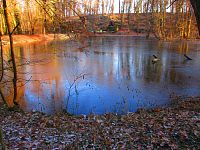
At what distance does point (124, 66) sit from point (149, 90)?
7.40 meters

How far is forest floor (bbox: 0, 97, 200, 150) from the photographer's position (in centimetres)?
539

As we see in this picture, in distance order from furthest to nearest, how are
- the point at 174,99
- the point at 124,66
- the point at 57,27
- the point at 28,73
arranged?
the point at 124,66 < the point at 28,73 < the point at 174,99 < the point at 57,27

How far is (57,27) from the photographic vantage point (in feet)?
22.9

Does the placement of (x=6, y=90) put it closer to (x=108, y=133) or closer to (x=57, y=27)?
(x=57, y=27)

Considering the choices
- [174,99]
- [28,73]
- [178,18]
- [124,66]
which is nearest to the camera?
[174,99]

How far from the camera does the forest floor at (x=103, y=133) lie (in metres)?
5.39

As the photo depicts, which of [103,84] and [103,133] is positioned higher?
[103,133]

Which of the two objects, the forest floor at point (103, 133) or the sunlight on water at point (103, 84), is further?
the sunlight on water at point (103, 84)

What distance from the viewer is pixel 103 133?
604 cm

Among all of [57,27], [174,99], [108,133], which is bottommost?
[174,99]

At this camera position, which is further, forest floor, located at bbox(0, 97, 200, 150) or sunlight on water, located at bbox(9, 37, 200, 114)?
sunlight on water, located at bbox(9, 37, 200, 114)

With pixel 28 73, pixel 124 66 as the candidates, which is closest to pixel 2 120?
pixel 28 73

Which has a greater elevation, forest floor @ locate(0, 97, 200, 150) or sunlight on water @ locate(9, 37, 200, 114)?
forest floor @ locate(0, 97, 200, 150)

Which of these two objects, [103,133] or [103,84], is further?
[103,84]
